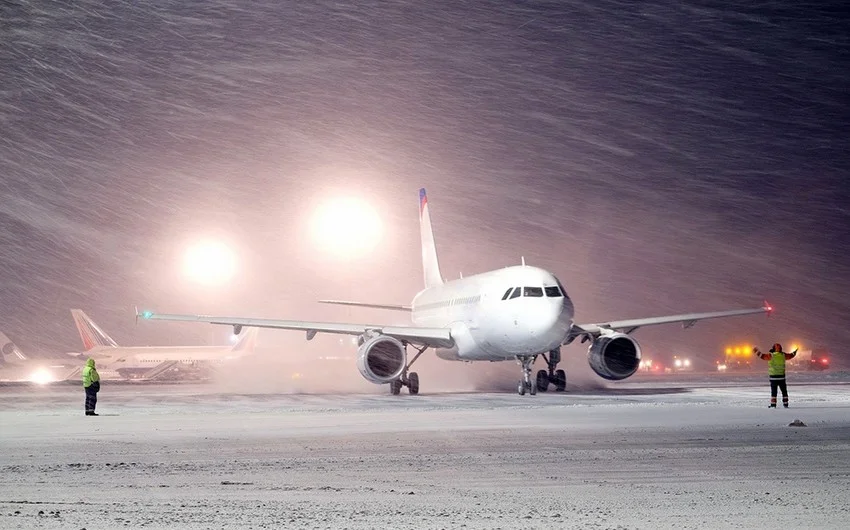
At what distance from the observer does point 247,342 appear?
8138cm

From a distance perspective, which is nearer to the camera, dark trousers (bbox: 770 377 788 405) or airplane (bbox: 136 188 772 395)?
dark trousers (bbox: 770 377 788 405)

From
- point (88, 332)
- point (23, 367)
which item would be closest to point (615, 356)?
point (88, 332)

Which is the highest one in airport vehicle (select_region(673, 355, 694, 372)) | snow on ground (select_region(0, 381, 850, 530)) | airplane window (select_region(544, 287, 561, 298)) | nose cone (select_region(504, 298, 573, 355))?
airport vehicle (select_region(673, 355, 694, 372))

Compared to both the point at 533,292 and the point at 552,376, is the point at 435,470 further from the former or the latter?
the point at 552,376

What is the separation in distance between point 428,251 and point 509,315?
22.6 metres

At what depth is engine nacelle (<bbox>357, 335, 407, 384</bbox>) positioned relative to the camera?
43031 mm

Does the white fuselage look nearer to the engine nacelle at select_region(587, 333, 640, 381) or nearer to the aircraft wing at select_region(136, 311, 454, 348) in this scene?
the aircraft wing at select_region(136, 311, 454, 348)

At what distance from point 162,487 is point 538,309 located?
88.1ft

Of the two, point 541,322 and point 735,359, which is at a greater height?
point 735,359

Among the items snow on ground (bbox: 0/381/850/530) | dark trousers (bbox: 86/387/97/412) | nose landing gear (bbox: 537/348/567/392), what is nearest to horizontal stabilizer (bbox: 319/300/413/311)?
nose landing gear (bbox: 537/348/567/392)

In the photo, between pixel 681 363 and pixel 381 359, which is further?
pixel 681 363

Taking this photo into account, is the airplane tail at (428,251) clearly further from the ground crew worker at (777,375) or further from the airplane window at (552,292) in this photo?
the ground crew worker at (777,375)

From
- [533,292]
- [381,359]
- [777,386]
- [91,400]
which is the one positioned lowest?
[91,400]

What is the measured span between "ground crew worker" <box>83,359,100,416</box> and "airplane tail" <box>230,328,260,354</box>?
153ft
